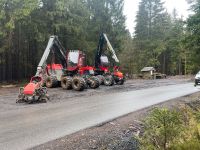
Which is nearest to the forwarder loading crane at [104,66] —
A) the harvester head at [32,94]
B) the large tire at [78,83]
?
the large tire at [78,83]

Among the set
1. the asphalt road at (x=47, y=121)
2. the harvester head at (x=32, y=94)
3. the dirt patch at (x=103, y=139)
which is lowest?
the dirt patch at (x=103, y=139)

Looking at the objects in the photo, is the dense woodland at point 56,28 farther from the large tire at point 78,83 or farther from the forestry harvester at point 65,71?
the large tire at point 78,83

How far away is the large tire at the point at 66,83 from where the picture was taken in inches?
1119

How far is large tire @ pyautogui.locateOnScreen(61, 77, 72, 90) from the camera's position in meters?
28.4

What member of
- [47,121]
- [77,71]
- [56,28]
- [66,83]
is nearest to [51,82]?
[66,83]

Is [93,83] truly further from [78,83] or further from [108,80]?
[108,80]

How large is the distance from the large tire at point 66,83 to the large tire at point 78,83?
46 centimetres

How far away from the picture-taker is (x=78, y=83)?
90.9 ft

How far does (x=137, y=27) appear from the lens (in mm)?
77125

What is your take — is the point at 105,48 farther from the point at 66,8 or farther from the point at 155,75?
the point at 155,75

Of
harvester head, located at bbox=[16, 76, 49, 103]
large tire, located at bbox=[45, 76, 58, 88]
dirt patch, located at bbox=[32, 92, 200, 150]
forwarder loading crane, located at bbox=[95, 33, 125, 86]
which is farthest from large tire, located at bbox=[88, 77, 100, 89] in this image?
dirt patch, located at bbox=[32, 92, 200, 150]

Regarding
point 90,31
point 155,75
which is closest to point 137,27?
point 155,75

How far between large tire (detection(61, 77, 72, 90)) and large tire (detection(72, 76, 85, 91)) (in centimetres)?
46

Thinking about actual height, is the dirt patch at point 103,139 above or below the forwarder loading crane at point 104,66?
below
